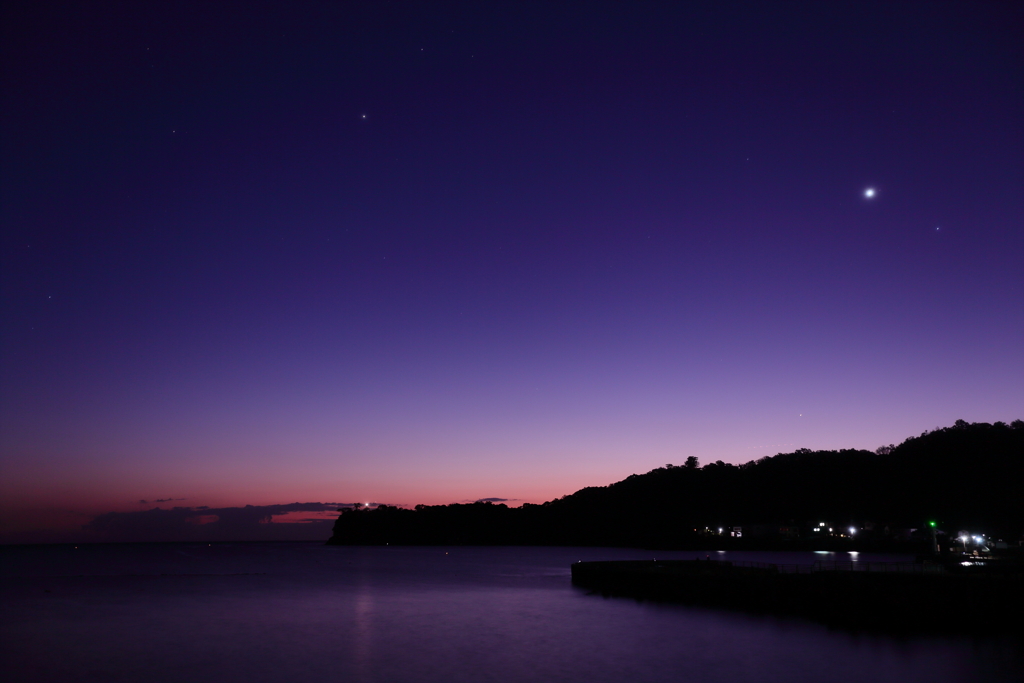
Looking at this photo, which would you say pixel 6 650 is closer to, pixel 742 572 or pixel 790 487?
pixel 742 572

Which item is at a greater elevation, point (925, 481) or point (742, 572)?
point (925, 481)

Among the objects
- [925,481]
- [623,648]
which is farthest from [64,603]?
[925,481]

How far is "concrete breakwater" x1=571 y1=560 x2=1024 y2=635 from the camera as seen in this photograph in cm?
4306

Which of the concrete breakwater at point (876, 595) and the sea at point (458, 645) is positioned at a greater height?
the concrete breakwater at point (876, 595)

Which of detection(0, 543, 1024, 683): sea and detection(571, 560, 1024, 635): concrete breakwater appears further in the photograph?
detection(571, 560, 1024, 635): concrete breakwater

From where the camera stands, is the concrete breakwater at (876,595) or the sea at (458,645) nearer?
the sea at (458,645)

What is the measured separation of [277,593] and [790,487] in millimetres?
149066

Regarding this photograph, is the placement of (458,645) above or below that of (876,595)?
below

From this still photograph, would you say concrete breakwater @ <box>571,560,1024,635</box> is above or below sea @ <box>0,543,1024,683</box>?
above

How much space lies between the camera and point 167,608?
228 ft

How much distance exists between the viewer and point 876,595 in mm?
47250

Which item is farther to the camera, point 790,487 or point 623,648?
point 790,487

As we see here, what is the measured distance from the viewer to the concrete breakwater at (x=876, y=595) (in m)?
43.1

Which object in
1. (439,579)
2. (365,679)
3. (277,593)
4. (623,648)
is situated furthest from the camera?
(439,579)
